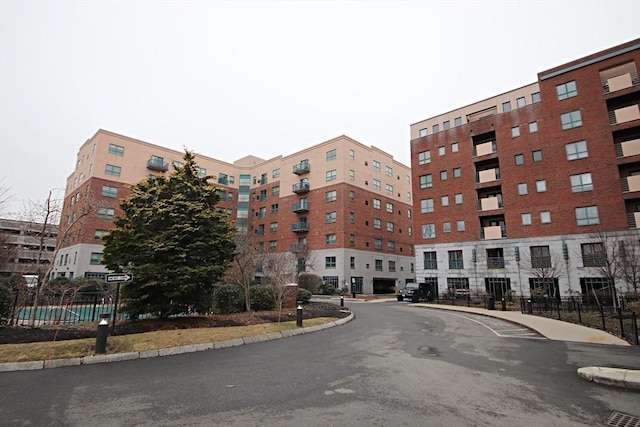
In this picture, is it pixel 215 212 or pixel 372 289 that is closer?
pixel 215 212

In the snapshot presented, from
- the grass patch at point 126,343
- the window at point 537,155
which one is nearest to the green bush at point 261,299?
the grass patch at point 126,343

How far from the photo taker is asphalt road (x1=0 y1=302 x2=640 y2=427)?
4.87 m

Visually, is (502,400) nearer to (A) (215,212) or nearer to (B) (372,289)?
(A) (215,212)

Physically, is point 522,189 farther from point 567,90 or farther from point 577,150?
point 567,90

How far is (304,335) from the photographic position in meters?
12.4

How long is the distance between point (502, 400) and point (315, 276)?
38460mm

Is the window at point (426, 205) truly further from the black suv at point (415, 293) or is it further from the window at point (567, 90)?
the window at point (567, 90)

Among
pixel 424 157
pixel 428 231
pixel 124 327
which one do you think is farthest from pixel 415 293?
pixel 124 327

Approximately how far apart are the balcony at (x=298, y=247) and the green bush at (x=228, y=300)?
30446 millimetres

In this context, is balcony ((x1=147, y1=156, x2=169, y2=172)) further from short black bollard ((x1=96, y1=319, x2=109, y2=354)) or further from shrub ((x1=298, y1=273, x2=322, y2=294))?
short black bollard ((x1=96, y1=319, x2=109, y2=354))

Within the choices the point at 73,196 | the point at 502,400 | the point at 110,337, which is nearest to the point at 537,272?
the point at 502,400

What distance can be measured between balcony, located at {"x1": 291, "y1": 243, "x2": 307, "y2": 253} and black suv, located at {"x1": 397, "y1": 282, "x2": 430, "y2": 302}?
18.1 meters

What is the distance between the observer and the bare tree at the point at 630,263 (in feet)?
64.8

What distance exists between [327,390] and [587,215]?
3249cm
